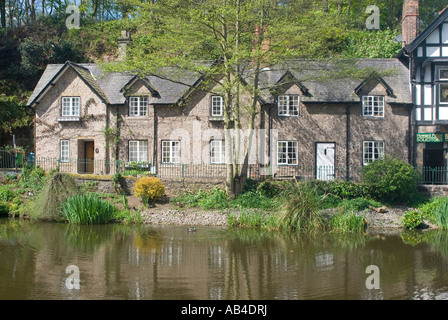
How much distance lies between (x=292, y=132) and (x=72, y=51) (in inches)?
800

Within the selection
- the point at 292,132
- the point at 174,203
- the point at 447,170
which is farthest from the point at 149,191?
the point at 447,170

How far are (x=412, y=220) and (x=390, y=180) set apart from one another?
8.77 ft

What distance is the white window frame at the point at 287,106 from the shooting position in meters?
24.4

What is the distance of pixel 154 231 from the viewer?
16438 millimetres

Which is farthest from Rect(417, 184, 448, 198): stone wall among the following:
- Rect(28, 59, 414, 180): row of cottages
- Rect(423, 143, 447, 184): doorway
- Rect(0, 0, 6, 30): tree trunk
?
Rect(0, 0, 6, 30): tree trunk

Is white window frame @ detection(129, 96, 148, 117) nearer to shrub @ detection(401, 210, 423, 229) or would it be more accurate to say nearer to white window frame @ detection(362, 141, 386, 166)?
white window frame @ detection(362, 141, 386, 166)

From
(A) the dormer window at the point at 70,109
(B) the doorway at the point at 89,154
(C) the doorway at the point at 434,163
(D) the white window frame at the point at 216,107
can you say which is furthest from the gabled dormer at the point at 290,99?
(A) the dormer window at the point at 70,109

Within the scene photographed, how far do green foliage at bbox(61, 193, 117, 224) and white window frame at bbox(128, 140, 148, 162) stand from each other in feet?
25.1

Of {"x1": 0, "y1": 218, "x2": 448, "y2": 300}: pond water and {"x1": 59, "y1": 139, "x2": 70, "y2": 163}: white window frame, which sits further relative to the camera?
{"x1": 59, "y1": 139, "x2": 70, "y2": 163}: white window frame

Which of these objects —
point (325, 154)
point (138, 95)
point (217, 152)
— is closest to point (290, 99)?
point (325, 154)

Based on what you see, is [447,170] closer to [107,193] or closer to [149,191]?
[149,191]

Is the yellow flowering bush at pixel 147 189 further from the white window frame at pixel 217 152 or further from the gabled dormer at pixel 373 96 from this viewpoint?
the gabled dormer at pixel 373 96

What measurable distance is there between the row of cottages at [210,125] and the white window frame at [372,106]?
6cm

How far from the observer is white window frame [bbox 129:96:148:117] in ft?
82.4
